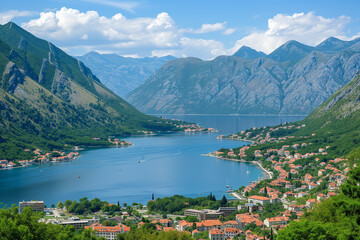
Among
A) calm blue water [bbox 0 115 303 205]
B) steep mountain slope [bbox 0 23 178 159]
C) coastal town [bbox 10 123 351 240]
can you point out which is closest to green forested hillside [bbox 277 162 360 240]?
coastal town [bbox 10 123 351 240]

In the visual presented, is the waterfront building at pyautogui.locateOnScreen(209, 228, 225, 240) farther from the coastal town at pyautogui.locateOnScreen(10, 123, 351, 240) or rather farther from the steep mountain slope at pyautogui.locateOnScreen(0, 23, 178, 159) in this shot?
the steep mountain slope at pyautogui.locateOnScreen(0, 23, 178, 159)

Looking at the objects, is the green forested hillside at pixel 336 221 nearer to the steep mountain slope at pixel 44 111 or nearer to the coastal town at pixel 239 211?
the coastal town at pixel 239 211

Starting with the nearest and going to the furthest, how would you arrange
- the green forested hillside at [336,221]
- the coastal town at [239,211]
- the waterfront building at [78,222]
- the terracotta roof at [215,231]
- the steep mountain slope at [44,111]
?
the green forested hillside at [336,221] → the terracotta roof at [215,231] → the coastal town at [239,211] → the waterfront building at [78,222] → the steep mountain slope at [44,111]

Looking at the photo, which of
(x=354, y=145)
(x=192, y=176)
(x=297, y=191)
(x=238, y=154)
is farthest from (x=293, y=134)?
(x=297, y=191)

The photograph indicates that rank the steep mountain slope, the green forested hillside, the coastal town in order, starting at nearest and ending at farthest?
1. the green forested hillside
2. the coastal town
3. the steep mountain slope

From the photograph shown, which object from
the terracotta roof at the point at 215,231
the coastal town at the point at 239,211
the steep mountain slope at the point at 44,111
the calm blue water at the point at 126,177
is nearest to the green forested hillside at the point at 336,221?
the coastal town at the point at 239,211
